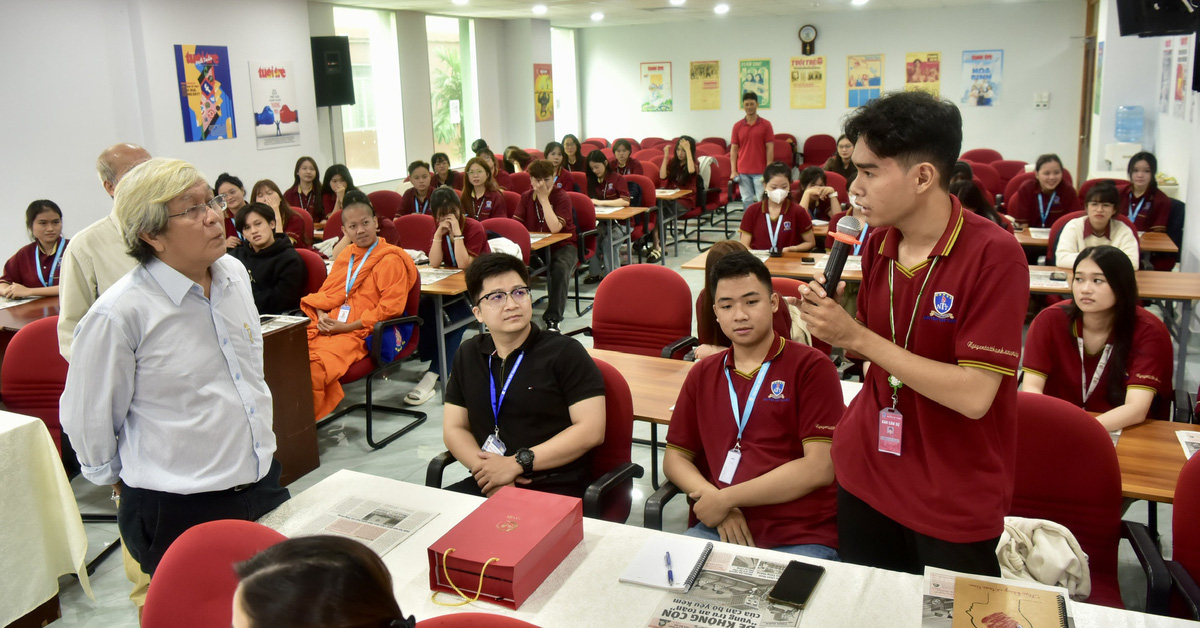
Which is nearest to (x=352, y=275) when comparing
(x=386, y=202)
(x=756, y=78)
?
(x=386, y=202)

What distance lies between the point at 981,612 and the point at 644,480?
2490 mm

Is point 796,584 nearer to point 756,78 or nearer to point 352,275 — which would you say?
point 352,275

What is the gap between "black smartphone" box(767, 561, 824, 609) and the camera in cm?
166

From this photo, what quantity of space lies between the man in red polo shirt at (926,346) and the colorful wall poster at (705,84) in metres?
12.9

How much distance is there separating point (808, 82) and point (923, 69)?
5.55ft

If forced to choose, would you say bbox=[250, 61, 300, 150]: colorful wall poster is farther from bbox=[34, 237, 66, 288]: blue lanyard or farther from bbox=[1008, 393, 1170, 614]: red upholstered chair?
bbox=[1008, 393, 1170, 614]: red upholstered chair

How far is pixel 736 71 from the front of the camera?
1387 centimetres

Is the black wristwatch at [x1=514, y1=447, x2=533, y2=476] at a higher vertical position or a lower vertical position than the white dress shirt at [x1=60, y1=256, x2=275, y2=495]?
lower

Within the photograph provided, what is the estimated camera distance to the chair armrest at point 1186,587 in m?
1.84

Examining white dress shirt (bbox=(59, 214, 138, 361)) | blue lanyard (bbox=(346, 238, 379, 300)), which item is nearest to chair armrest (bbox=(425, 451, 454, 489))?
white dress shirt (bbox=(59, 214, 138, 361))

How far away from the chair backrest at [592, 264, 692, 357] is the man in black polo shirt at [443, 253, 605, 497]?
1.44 metres

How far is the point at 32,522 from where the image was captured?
2822 mm

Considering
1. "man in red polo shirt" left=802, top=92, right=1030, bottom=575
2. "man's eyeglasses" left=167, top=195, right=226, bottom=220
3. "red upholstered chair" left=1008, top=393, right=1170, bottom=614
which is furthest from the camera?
"red upholstered chair" left=1008, top=393, right=1170, bottom=614

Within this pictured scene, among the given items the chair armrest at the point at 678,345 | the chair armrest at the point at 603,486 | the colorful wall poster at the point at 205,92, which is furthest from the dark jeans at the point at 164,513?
the colorful wall poster at the point at 205,92
